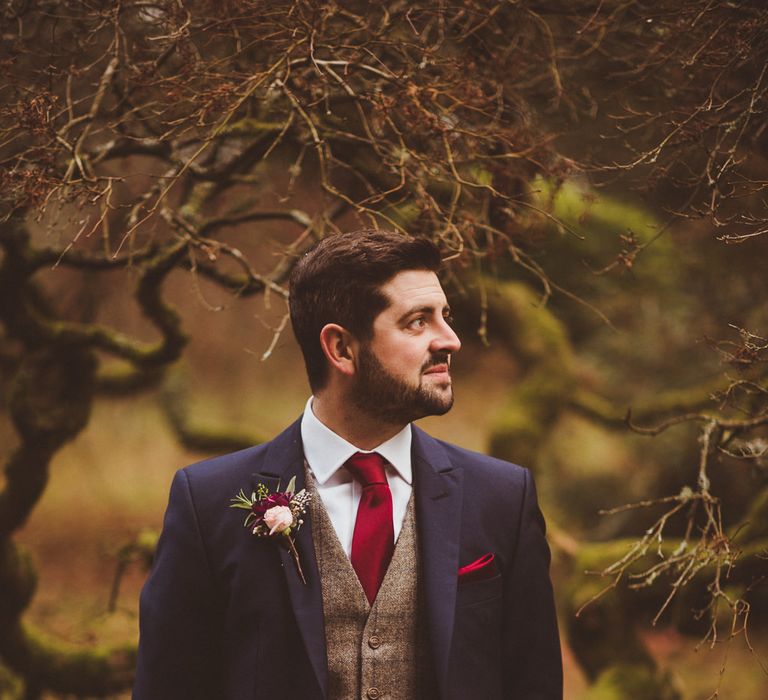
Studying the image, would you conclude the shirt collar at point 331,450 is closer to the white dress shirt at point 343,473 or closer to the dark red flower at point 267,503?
the white dress shirt at point 343,473

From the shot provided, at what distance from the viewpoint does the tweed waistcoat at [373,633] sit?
192 centimetres

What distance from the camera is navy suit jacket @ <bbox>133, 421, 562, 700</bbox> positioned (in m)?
1.92

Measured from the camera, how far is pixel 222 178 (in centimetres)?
352

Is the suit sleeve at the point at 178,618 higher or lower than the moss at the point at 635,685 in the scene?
higher

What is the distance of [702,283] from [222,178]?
2128mm

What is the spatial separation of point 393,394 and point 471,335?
2.14 m

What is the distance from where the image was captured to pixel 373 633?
1.92 meters

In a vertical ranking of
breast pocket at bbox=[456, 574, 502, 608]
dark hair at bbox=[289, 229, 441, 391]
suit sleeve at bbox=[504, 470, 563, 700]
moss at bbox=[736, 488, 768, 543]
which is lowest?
moss at bbox=[736, 488, 768, 543]

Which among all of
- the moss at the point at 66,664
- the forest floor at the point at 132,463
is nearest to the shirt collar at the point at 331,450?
the forest floor at the point at 132,463

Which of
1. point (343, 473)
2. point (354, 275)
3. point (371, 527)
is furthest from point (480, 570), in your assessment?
point (354, 275)

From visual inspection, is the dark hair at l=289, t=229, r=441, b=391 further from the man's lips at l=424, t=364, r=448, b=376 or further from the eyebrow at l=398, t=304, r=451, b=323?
the man's lips at l=424, t=364, r=448, b=376

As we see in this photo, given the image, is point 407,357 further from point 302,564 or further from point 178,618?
point 178,618

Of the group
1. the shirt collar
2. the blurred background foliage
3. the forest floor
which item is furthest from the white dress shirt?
the forest floor

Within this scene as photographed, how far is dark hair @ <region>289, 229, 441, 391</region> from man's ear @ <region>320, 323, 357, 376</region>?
19 mm
